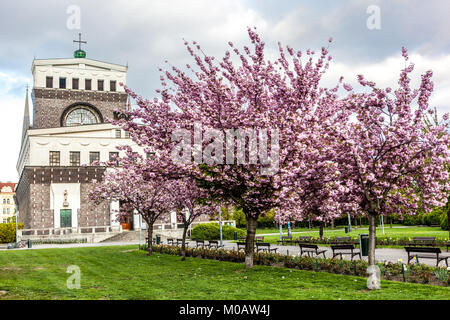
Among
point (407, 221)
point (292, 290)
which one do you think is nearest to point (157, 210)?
point (292, 290)

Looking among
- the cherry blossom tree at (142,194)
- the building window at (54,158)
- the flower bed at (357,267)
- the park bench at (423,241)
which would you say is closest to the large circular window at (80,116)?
the building window at (54,158)

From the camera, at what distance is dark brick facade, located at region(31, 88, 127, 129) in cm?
6072

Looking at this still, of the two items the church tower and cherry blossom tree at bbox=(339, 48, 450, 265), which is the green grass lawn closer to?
cherry blossom tree at bbox=(339, 48, 450, 265)

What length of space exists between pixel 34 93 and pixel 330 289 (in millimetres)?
58566

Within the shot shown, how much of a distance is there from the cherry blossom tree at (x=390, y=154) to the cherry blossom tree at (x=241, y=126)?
5.03ft

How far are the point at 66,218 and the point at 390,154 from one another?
4849 cm

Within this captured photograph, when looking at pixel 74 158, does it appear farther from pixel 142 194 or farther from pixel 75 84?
pixel 142 194

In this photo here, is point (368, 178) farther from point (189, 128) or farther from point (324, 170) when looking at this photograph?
point (189, 128)

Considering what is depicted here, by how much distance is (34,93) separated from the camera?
60.9 m

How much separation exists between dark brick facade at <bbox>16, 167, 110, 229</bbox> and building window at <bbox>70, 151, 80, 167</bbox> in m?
1.01

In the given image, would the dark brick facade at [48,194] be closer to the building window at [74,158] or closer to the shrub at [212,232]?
the building window at [74,158]

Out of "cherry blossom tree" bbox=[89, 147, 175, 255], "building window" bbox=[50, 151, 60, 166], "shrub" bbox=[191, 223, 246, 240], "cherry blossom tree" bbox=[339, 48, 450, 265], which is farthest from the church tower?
"cherry blossom tree" bbox=[339, 48, 450, 265]

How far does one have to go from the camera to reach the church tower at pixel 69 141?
176ft
